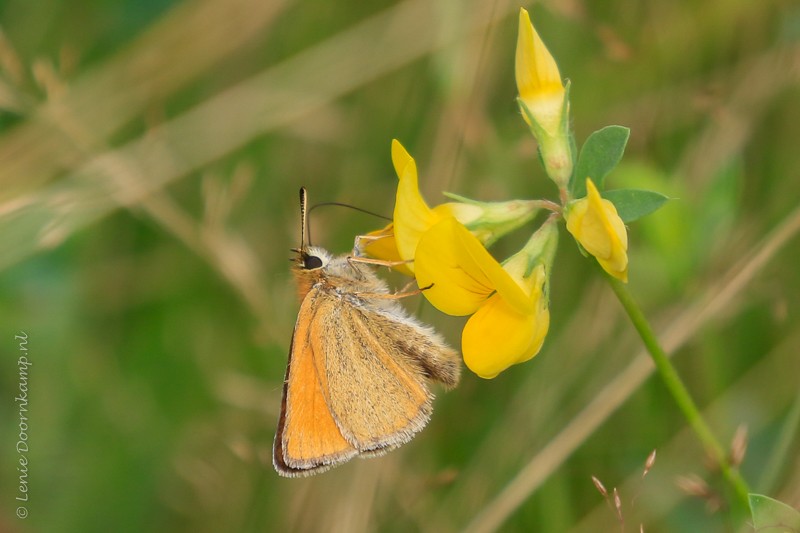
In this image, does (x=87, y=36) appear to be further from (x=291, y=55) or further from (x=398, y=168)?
(x=398, y=168)

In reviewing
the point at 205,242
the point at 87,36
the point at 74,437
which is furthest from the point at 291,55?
the point at 74,437

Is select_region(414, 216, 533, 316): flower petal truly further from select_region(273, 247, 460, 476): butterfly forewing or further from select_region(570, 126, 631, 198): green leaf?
select_region(273, 247, 460, 476): butterfly forewing

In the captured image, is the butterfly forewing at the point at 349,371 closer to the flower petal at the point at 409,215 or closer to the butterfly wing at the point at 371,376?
the butterfly wing at the point at 371,376

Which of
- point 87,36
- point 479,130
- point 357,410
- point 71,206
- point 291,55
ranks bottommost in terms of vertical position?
point 357,410

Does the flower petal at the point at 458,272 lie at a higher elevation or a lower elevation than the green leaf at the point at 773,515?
higher

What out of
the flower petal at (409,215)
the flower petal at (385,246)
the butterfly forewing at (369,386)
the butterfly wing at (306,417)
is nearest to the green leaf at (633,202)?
the flower petal at (409,215)

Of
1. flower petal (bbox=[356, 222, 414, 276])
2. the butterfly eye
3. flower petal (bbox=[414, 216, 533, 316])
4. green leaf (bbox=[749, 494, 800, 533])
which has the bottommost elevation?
green leaf (bbox=[749, 494, 800, 533])

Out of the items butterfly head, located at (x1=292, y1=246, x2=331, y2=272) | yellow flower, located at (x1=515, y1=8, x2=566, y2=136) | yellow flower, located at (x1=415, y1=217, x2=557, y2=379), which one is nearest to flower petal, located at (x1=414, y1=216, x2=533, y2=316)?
yellow flower, located at (x1=415, y1=217, x2=557, y2=379)
